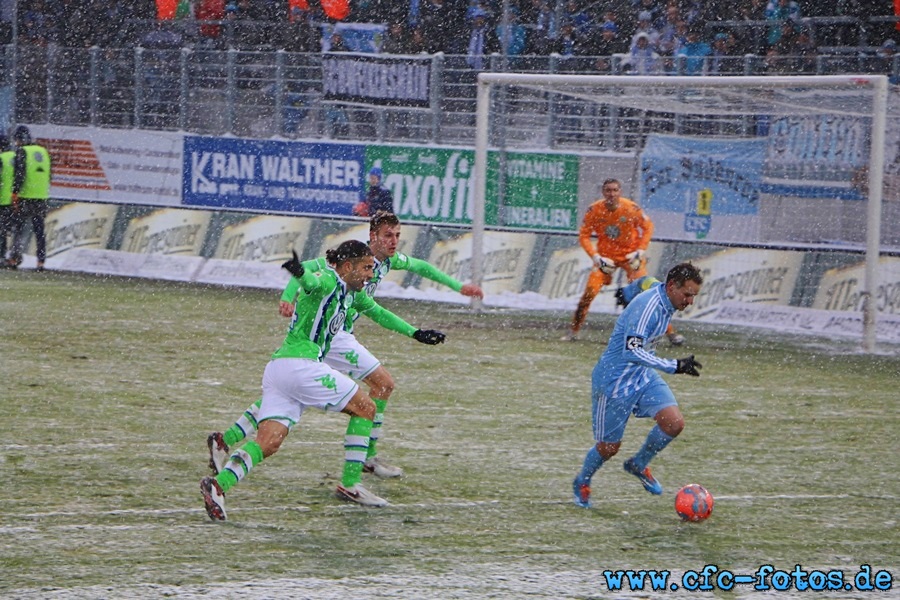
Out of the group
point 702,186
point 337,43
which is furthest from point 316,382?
point 337,43

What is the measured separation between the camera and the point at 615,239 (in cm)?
1628

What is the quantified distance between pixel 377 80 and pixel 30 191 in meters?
5.87

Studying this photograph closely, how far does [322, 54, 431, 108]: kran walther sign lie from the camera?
2136 centimetres

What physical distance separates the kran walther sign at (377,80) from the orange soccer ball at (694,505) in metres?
14.0

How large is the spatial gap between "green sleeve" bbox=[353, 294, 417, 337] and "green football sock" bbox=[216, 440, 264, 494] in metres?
1.48

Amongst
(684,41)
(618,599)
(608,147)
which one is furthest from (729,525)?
(684,41)

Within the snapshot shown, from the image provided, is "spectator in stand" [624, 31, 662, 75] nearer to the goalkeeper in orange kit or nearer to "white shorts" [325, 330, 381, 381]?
the goalkeeper in orange kit

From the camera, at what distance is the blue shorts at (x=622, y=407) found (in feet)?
27.8

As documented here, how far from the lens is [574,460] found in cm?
999

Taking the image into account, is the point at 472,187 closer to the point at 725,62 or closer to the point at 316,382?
the point at 725,62

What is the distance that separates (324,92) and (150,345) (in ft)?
27.0

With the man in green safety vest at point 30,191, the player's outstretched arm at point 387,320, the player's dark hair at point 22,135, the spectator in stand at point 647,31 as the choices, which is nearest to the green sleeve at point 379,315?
the player's outstretched arm at point 387,320

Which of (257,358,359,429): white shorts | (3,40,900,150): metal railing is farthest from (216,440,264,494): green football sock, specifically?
(3,40,900,150): metal railing

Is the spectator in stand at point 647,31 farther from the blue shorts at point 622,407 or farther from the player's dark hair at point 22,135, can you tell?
the blue shorts at point 622,407
